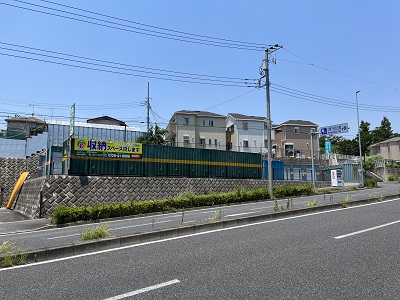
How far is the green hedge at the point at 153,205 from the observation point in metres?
15.6

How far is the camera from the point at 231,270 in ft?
16.3

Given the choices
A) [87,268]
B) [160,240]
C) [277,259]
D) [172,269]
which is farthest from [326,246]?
[87,268]

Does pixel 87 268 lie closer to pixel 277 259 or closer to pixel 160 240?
pixel 160 240

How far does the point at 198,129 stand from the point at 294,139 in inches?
748

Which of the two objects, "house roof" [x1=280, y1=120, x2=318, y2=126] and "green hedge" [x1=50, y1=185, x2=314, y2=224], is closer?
"green hedge" [x1=50, y1=185, x2=314, y2=224]

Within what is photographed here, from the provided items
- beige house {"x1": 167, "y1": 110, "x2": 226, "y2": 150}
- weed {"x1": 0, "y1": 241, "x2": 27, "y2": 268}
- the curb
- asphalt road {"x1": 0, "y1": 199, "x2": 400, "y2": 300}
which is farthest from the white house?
weed {"x1": 0, "y1": 241, "x2": 27, "y2": 268}

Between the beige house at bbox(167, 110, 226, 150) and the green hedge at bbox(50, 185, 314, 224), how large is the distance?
80.4ft

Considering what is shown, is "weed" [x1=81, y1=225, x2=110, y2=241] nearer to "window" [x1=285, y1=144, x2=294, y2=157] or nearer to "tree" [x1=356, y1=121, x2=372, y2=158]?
"window" [x1=285, y1=144, x2=294, y2=157]

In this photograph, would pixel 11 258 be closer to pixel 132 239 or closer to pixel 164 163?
pixel 132 239

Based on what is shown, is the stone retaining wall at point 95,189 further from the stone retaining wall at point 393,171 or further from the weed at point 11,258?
the stone retaining wall at point 393,171

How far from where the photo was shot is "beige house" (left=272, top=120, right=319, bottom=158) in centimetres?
5425

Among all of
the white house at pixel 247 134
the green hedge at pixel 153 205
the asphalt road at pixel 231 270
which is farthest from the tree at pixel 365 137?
the asphalt road at pixel 231 270

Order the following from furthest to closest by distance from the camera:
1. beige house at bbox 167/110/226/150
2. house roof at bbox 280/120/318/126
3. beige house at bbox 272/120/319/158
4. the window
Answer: house roof at bbox 280/120/318/126
beige house at bbox 272/120/319/158
the window
beige house at bbox 167/110/226/150

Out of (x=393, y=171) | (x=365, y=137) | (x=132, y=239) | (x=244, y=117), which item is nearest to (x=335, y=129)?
(x=132, y=239)
